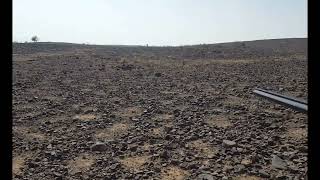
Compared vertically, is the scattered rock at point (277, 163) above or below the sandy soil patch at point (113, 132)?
below

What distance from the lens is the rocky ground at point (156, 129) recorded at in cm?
521

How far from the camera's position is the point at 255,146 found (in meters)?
5.92

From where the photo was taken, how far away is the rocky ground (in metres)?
→ 5.21

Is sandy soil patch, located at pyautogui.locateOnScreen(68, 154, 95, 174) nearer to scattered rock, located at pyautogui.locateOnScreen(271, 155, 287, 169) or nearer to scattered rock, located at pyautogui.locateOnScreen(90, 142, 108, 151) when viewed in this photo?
scattered rock, located at pyautogui.locateOnScreen(90, 142, 108, 151)

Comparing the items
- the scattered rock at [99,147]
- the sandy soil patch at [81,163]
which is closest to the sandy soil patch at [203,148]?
the scattered rock at [99,147]

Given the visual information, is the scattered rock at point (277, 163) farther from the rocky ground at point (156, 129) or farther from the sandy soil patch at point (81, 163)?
the sandy soil patch at point (81, 163)

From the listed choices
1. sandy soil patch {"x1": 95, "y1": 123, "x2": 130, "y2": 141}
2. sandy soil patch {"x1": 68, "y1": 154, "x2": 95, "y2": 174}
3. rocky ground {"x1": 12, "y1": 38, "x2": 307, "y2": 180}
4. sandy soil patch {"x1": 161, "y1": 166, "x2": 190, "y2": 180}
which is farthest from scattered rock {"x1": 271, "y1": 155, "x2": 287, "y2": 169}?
sandy soil patch {"x1": 95, "y1": 123, "x2": 130, "y2": 141}

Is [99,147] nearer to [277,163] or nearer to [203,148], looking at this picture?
[203,148]

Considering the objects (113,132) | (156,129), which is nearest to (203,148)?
(156,129)

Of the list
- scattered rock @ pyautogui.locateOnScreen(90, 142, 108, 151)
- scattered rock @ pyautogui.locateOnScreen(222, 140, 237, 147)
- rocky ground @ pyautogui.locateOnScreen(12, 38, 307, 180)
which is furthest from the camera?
scattered rock @ pyautogui.locateOnScreen(90, 142, 108, 151)

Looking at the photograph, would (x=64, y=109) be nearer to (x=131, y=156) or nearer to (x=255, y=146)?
(x=131, y=156)
